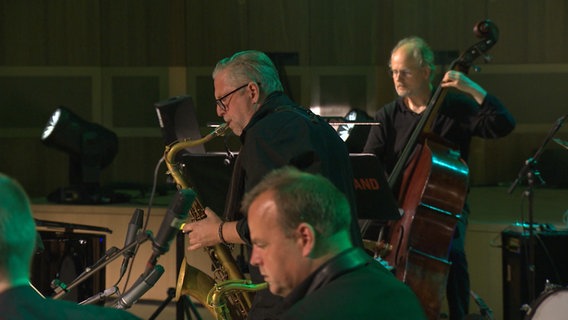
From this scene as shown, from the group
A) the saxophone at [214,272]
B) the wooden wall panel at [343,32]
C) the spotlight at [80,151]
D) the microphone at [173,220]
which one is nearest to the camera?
the microphone at [173,220]

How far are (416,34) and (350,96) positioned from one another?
2.87 ft

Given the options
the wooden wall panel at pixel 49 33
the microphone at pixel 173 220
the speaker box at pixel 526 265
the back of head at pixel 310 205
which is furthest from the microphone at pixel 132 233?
the wooden wall panel at pixel 49 33

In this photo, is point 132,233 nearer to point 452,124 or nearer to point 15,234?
point 15,234

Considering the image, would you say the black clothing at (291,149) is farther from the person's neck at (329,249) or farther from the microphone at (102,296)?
the person's neck at (329,249)

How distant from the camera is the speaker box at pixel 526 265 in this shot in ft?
17.8

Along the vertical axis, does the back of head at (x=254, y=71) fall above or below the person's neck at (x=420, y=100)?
above

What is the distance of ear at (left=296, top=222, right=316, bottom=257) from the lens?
2094mm

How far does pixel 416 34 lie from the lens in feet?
29.3

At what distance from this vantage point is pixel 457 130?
4.96 m

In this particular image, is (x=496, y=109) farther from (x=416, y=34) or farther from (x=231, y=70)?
(x=416, y=34)

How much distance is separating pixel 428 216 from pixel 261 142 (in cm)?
173

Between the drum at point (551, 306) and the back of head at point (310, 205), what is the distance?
279 centimetres

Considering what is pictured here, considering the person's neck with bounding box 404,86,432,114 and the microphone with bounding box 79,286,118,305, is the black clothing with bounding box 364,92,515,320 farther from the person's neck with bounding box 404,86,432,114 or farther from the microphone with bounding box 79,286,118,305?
the microphone with bounding box 79,286,118,305

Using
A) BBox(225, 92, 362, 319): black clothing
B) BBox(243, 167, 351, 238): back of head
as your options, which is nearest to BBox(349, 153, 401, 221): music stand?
BBox(225, 92, 362, 319): black clothing
